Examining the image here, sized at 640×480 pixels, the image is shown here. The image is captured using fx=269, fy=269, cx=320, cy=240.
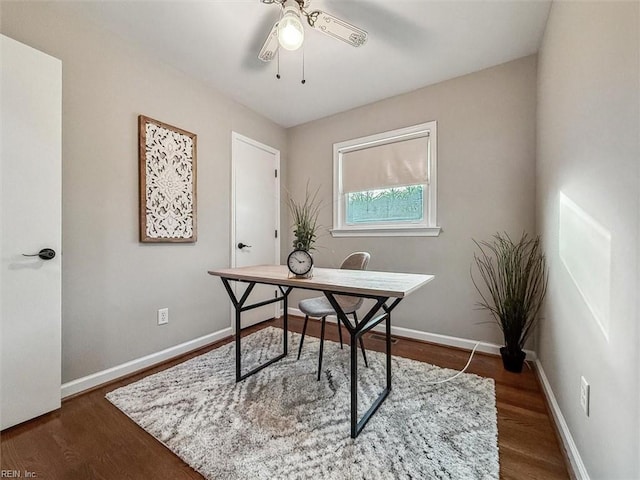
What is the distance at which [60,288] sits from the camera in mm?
1610

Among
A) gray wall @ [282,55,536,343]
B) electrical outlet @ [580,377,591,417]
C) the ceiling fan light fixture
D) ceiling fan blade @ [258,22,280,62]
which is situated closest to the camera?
electrical outlet @ [580,377,591,417]

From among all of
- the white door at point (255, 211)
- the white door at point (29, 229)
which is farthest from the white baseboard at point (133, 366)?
Result: the white door at point (255, 211)

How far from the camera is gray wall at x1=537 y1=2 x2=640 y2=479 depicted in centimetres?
79

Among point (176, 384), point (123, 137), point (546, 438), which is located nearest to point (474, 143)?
point (546, 438)

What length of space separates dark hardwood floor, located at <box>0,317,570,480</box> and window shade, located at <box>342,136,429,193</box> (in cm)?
194

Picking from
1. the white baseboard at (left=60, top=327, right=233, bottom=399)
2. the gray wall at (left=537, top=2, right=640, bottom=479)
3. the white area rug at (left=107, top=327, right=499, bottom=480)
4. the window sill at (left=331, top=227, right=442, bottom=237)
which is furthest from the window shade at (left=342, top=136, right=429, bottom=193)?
the white baseboard at (left=60, top=327, right=233, bottom=399)

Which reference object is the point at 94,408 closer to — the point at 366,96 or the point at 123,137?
the point at 123,137

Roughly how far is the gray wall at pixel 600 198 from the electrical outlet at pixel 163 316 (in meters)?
2.66

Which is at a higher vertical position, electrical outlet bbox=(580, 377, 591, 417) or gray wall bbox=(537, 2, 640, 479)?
gray wall bbox=(537, 2, 640, 479)

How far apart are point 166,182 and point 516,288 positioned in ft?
9.55

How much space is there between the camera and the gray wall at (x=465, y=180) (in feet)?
7.34

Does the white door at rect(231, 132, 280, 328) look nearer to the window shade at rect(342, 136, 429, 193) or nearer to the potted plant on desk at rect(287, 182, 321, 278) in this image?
the window shade at rect(342, 136, 429, 193)

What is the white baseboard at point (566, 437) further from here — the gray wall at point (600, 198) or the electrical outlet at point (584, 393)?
the electrical outlet at point (584, 393)

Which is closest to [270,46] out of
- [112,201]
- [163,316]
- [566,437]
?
[112,201]
